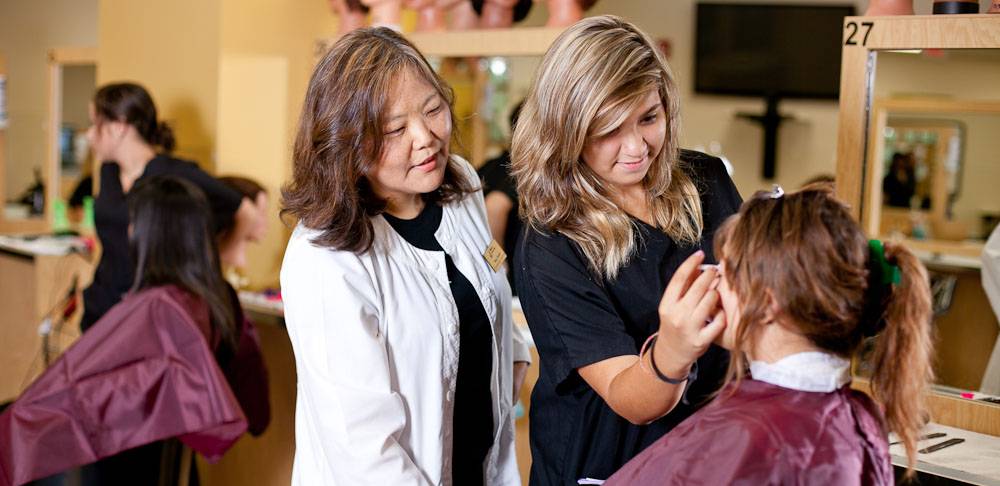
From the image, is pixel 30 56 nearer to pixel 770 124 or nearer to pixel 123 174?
pixel 123 174

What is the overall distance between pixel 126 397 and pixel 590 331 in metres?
1.48

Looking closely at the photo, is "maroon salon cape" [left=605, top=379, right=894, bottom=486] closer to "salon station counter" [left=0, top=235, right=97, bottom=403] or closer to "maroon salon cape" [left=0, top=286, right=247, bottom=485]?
"maroon salon cape" [left=0, top=286, right=247, bottom=485]

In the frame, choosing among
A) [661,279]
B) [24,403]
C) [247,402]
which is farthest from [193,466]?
[661,279]

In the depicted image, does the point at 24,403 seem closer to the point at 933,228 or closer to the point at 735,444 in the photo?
the point at 735,444

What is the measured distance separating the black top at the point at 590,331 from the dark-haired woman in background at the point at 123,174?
185cm

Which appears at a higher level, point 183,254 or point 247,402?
point 183,254

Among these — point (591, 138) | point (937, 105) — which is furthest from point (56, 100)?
point (591, 138)

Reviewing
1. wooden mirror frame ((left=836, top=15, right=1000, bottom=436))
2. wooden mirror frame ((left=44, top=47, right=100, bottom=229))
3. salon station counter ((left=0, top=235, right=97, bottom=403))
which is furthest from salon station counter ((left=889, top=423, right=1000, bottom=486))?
wooden mirror frame ((left=44, top=47, right=100, bottom=229))

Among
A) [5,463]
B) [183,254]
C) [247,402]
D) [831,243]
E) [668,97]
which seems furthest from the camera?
[247,402]

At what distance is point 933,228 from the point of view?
4457 mm

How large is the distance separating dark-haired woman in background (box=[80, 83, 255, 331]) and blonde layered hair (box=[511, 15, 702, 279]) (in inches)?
71.6

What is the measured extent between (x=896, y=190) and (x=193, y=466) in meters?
3.09

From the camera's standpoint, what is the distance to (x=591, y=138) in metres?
1.44

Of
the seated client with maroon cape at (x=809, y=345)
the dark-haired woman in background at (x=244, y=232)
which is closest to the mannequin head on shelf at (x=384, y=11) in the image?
the dark-haired woman in background at (x=244, y=232)
